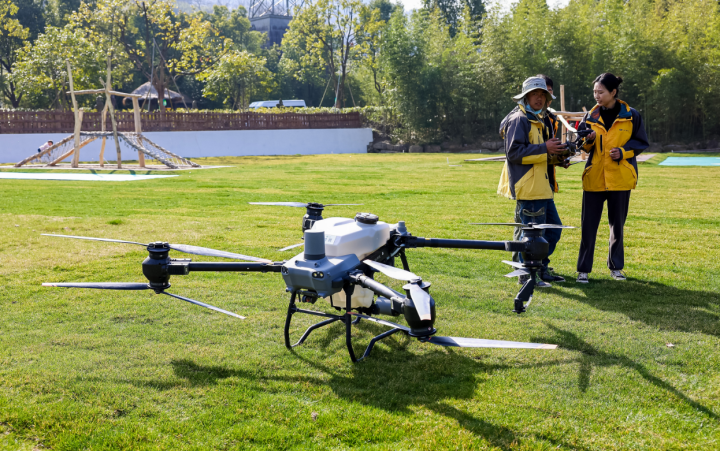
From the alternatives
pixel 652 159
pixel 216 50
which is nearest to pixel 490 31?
pixel 652 159

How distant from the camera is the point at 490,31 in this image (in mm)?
36156

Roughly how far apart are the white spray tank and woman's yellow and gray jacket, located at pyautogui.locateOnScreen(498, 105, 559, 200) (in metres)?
1.98

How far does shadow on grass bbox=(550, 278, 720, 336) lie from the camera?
4316 mm

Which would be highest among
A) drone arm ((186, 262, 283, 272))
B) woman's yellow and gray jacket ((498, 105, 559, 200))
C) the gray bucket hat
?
the gray bucket hat

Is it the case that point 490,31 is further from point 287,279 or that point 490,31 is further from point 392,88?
point 287,279

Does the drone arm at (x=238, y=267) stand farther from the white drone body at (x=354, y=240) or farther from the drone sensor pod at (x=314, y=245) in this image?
the drone sensor pod at (x=314, y=245)

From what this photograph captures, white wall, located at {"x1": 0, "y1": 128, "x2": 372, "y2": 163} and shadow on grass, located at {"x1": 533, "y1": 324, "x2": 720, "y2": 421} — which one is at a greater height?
white wall, located at {"x1": 0, "y1": 128, "x2": 372, "y2": 163}

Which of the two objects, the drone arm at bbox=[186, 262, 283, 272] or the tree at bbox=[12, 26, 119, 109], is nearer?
the drone arm at bbox=[186, 262, 283, 272]

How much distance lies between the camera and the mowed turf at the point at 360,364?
281cm

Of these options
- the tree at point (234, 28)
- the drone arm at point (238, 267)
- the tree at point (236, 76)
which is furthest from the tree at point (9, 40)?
the drone arm at point (238, 267)

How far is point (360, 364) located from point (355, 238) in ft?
2.92

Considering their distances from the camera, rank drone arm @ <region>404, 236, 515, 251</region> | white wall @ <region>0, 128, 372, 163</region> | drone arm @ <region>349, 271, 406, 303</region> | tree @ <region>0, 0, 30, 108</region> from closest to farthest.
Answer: drone arm @ <region>349, 271, 406, 303</region>
drone arm @ <region>404, 236, 515, 251</region>
white wall @ <region>0, 128, 372, 163</region>
tree @ <region>0, 0, 30, 108</region>

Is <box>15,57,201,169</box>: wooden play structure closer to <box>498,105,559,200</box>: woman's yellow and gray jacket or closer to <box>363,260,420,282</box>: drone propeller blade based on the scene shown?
<box>498,105,559,200</box>: woman's yellow and gray jacket

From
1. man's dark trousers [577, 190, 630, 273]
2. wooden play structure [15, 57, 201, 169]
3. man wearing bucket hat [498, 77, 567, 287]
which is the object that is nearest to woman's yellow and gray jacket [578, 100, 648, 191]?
man's dark trousers [577, 190, 630, 273]
